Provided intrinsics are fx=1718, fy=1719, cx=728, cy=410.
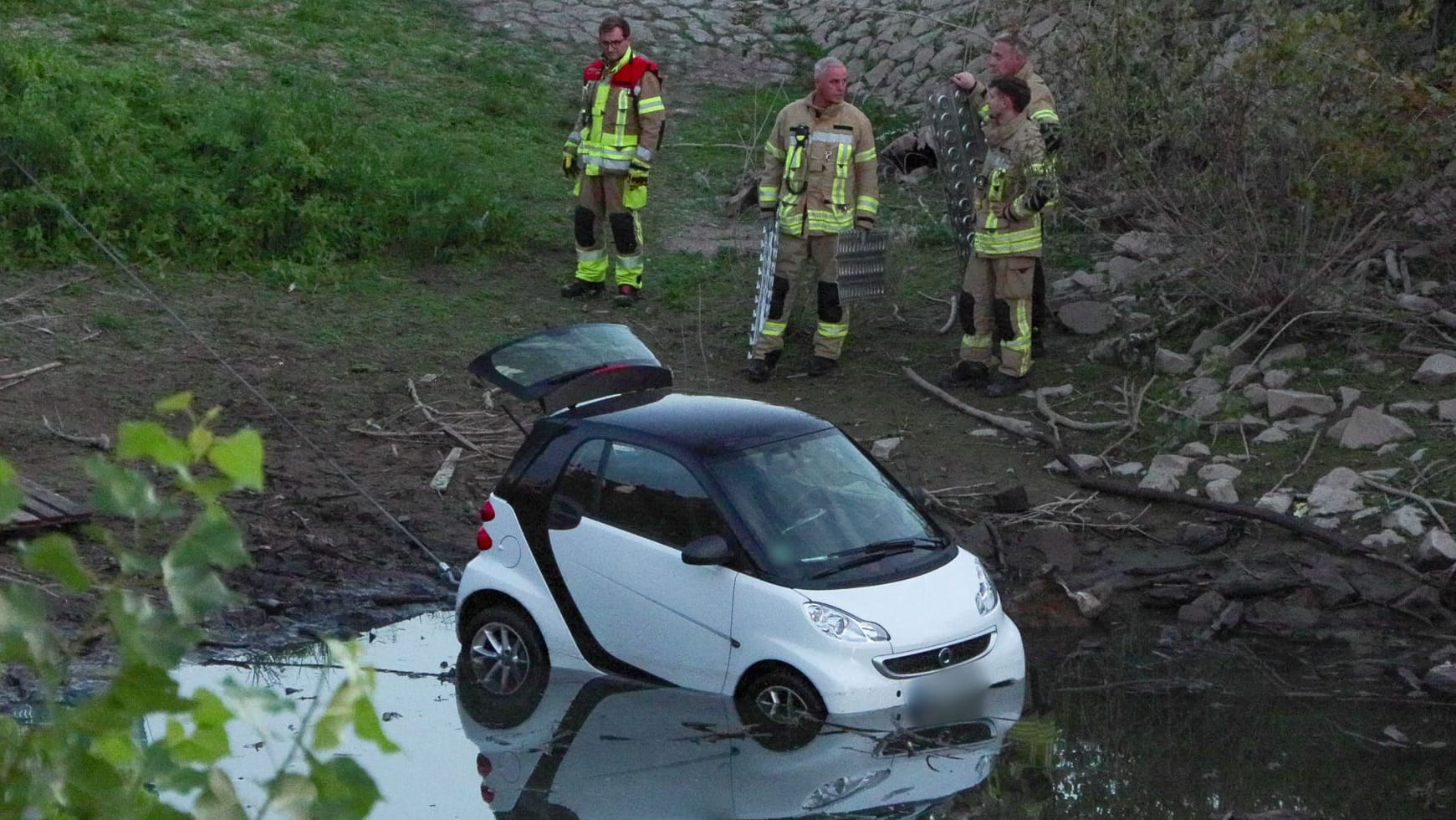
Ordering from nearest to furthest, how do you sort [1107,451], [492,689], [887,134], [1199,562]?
[492,689] < [1199,562] < [1107,451] < [887,134]

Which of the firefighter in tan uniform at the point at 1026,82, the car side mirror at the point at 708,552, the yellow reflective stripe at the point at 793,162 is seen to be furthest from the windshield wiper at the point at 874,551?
the yellow reflective stripe at the point at 793,162

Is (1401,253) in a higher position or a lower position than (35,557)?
lower

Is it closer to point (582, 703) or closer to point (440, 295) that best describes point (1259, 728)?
point (582, 703)

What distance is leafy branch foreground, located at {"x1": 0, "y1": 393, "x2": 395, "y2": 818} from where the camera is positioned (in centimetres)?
214

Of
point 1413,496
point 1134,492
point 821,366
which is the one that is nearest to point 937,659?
point 1134,492

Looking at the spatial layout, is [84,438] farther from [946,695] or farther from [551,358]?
[946,695]

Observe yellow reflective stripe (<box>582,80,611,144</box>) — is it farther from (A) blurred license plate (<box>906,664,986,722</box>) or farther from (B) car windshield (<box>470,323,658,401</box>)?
(A) blurred license plate (<box>906,664,986,722</box>)

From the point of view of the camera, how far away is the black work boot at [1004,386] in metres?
12.0

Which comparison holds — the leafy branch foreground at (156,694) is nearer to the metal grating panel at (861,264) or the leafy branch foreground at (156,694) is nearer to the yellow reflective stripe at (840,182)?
the yellow reflective stripe at (840,182)

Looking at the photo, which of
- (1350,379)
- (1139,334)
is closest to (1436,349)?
A: (1350,379)

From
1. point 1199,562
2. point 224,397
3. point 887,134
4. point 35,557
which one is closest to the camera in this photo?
point 35,557

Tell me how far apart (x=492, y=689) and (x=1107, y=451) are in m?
4.69

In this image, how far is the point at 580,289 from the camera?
14352 millimetres

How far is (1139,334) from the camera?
479 inches
